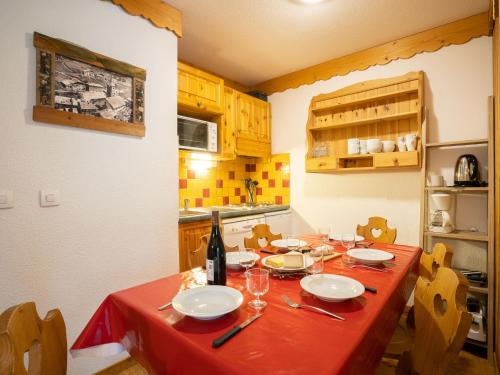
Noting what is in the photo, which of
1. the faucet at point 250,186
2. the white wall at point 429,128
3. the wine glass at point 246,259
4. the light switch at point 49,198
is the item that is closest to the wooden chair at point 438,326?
the wine glass at point 246,259

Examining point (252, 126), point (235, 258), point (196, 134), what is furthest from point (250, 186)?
point (235, 258)

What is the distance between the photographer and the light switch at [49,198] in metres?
1.51

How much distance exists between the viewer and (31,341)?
677 mm

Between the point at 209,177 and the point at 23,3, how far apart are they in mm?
2109

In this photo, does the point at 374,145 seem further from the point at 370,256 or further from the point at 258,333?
the point at 258,333

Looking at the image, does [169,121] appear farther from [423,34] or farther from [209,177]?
[423,34]

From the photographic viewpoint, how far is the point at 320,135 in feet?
10.5

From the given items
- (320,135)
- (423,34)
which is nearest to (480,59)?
(423,34)

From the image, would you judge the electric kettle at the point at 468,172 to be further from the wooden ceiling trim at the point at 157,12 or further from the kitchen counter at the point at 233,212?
the wooden ceiling trim at the point at 157,12

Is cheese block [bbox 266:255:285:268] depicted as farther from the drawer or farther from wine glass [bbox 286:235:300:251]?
the drawer

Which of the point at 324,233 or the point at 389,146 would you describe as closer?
the point at 324,233

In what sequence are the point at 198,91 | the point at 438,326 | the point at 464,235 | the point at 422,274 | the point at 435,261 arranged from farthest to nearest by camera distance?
the point at 198,91 < the point at 464,235 < the point at 422,274 < the point at 435,261 < the point at 438,326

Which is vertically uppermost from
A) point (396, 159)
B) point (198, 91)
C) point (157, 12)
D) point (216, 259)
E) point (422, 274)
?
point (157, 12)

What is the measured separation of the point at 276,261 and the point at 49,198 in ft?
4.23
